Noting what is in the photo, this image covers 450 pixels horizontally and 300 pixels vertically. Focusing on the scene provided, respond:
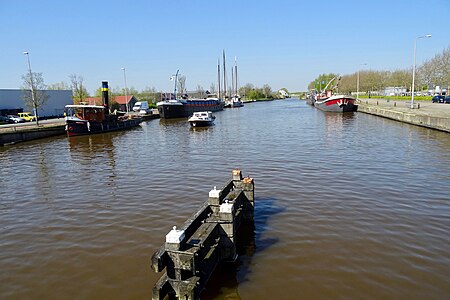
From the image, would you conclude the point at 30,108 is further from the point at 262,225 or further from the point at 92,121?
the point at 262,225

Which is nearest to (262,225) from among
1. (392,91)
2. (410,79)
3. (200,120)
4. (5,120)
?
(200,120)

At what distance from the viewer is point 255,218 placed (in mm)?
10445

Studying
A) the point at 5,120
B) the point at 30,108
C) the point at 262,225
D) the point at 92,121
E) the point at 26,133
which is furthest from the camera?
the point at 30,108

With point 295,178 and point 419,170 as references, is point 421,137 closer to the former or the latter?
point 419,170

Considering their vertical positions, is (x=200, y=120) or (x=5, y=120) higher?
(x=5, y=120)

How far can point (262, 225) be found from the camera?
32.4 feet

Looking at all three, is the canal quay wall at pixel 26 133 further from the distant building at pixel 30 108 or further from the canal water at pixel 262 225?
the distant building at pixel 30 108

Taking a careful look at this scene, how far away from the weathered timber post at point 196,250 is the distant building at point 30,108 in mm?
52572

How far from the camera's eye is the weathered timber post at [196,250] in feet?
19.1

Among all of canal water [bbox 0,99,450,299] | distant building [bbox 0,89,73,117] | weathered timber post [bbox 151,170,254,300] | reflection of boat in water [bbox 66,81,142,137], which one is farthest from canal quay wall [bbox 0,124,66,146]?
weathered timber post [bbox 151,170,254,300]

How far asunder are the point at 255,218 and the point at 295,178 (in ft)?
16.7

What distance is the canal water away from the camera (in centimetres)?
689

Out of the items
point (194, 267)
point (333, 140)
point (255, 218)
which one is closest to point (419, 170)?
point (255, 218)

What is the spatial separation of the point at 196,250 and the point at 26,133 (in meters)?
34.7
